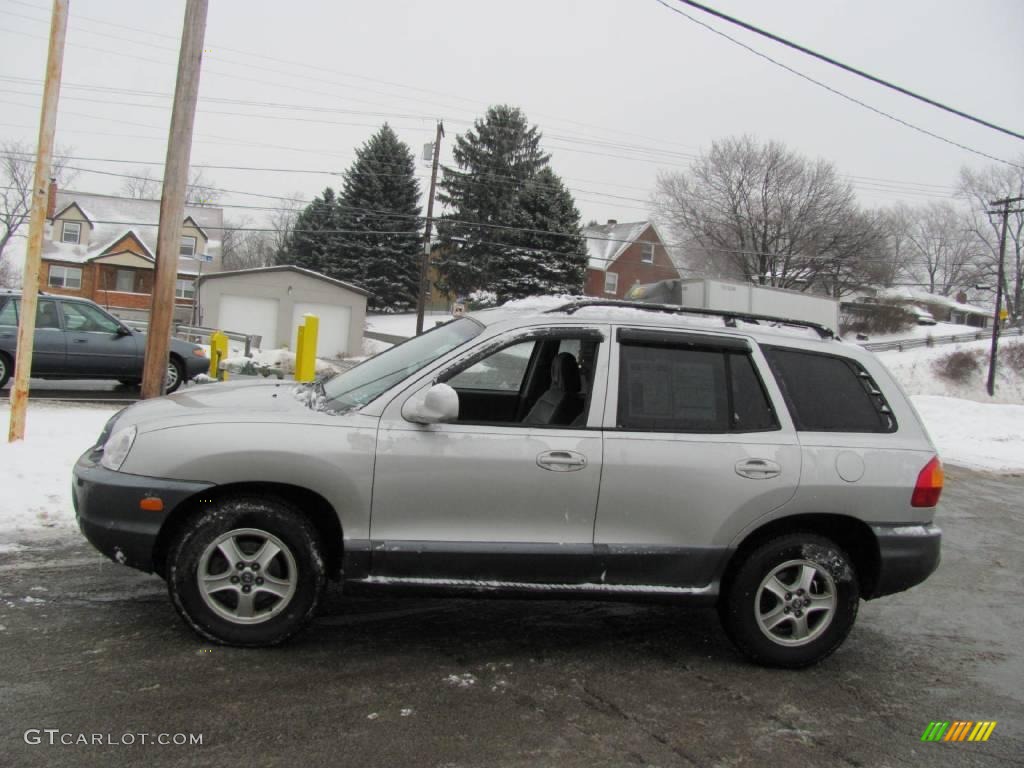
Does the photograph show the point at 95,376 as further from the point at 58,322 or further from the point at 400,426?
the point at 400,426

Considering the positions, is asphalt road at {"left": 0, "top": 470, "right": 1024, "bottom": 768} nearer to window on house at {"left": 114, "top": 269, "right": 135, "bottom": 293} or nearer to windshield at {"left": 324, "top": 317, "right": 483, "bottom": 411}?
windshield at {"left": 324, "top": 317, "right": 483, "bottom": 411}

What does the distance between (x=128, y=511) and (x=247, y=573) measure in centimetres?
60

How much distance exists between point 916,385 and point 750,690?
40.0 meters

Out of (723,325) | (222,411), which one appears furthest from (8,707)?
(723,325)

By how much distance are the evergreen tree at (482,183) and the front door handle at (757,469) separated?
4523 centimetres

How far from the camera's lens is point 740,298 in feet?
96.2

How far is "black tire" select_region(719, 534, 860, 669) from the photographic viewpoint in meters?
4.01

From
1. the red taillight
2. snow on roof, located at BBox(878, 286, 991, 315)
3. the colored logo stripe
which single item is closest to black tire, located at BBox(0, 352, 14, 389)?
the red taillight

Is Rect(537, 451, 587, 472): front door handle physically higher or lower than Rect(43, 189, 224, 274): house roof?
lower

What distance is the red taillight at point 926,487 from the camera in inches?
162
